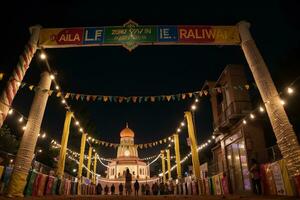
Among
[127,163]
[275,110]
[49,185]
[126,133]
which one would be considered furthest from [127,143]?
[275,110]

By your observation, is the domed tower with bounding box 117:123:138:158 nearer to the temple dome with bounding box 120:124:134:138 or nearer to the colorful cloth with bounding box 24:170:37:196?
the temple dome with bounding box 120:124:134:138

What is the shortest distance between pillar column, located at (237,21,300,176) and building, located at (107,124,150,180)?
1747 inches

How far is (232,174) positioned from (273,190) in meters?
6.42

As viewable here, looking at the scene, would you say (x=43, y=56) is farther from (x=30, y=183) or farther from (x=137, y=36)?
(x=30, y=183)

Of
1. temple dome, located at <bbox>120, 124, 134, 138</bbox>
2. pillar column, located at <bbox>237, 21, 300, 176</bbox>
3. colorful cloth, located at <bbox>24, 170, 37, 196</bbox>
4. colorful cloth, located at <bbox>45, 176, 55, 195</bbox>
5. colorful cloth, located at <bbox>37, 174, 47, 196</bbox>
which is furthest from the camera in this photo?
temple dome, located at <bbox>120, 124, 134, 138</bbox>

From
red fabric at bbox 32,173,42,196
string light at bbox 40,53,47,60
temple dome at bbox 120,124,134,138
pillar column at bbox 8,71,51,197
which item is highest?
temple dome at bbox 120,124,134,138

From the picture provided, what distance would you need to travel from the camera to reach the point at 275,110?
9102 millimetres

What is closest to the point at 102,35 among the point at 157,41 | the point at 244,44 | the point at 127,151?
the point at 157,41

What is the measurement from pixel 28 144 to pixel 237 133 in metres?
13.4

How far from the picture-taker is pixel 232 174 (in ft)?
57.5

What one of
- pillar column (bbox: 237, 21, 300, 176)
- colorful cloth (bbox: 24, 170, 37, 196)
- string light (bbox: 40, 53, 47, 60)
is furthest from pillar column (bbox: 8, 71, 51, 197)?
pillar column (bbox: 237, 21, 300, 176)

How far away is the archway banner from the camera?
1145 cm

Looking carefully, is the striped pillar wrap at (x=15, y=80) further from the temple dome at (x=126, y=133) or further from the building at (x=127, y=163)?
the temple dome at (x=126, y=133)

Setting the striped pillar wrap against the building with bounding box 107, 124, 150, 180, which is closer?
the striped pillar wrap
